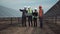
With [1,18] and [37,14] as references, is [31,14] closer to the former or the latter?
[37,14]

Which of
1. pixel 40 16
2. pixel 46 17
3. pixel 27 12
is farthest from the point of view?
pixel 46 17

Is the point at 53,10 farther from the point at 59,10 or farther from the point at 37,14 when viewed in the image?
the point at 37,14

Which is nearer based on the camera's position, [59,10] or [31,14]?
[31,14]

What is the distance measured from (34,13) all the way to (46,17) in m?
19.2

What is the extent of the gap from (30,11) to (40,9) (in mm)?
1314

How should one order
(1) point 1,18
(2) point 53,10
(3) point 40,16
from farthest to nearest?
(2) point 53,10 → (1) point 1,18 → (3) point 40,16

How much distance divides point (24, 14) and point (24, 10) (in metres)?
0.39

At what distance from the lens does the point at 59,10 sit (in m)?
66.6

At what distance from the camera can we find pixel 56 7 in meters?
67.1

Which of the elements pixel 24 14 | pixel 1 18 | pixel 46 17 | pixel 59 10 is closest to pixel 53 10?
pixel 59 10

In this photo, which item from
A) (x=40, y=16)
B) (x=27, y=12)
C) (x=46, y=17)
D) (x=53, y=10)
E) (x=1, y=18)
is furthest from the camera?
(x=53, y=10)

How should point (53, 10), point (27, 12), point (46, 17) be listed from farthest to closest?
point (53, 10) → point (46, 17) → point (27, 12)

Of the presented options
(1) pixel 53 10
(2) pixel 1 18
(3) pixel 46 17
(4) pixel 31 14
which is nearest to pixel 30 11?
(4) pixel 31 14

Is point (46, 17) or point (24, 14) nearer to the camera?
point (24, 14)
